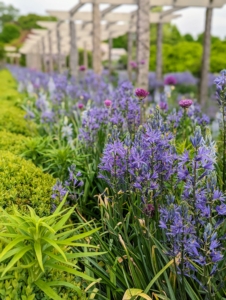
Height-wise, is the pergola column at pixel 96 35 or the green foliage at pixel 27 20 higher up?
the pergola column at pixel 96 35

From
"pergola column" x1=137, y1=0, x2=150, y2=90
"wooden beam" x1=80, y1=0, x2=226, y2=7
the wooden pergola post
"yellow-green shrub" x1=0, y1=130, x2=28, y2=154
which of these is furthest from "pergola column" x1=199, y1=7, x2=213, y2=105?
"yellow-green shrub" x1=0, y1=130, x2=28, y2=154

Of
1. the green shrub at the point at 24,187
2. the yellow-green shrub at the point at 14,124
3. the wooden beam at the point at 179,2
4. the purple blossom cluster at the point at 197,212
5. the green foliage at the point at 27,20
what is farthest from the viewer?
the green foliage at the point at 27,20

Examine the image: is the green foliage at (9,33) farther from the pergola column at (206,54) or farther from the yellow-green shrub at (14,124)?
the yellow-green shrub at (14,124)

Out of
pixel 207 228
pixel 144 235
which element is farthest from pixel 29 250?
pixel 207 228

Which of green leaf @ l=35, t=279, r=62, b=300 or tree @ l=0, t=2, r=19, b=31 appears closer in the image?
green leaf @ l=35, t=279, r=62, b=300

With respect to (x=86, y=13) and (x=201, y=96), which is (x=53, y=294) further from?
(x=86, y=13)

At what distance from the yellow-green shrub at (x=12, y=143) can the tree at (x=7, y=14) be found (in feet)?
269

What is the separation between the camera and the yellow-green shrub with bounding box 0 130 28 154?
179 inches

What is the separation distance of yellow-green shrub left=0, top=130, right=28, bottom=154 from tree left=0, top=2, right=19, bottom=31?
81.8 meters

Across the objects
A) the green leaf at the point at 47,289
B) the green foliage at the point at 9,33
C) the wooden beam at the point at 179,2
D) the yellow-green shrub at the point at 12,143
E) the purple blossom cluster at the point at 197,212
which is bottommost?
the green foliage at the point at 9,33

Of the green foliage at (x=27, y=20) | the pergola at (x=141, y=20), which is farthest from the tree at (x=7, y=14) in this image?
the pergola at (x=141, y=20)

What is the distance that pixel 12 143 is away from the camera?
4852mm

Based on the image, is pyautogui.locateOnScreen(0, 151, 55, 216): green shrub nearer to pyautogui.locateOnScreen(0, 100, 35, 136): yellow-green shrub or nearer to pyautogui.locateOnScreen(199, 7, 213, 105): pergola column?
pyautogui.locateOnScreen(0, 100, 35, 136): yellow-green shrub

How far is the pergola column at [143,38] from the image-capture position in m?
8.47
